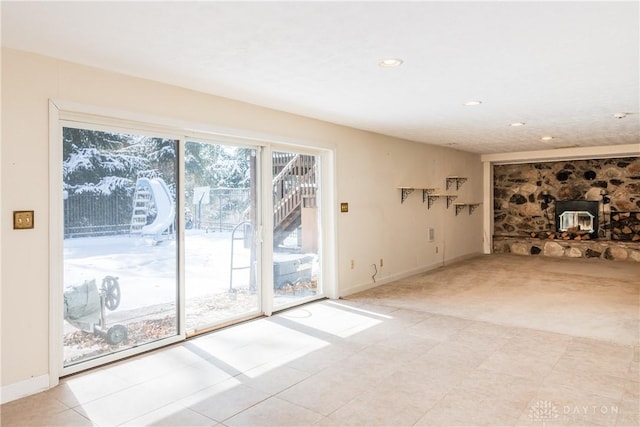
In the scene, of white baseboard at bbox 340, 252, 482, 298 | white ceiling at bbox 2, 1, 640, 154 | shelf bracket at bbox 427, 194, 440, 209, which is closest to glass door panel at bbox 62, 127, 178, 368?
white ceiling at bbox 2, 1, 640, 154

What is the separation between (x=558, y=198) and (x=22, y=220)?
30.4 feet

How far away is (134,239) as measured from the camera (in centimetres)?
340

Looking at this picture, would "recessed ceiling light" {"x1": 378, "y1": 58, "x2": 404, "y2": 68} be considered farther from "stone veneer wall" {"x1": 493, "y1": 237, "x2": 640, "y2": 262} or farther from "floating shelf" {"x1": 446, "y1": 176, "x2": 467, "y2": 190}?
"stone veneer wall" {"x1": 493, "y1": 237, "x2": 640, "y2": 262}

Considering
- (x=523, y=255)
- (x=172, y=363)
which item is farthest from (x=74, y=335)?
(x=523, y=255)

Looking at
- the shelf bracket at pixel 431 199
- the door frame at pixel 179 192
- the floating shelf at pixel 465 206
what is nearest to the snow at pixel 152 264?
the door frame at pixel 179 192

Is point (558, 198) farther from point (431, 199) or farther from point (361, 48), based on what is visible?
point (361, 48)

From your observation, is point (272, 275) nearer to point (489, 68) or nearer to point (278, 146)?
point (278, 146)

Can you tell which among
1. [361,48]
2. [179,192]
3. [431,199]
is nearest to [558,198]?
[431,199]

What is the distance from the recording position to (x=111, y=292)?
326cm

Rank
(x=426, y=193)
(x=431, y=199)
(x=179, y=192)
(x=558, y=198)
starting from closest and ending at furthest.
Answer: (x=179, y=192), (x=426, y=193), (x=431, y=199), (x=558, y=198)

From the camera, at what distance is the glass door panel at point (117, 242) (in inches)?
119

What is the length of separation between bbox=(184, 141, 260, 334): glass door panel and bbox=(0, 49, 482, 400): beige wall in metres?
0.38

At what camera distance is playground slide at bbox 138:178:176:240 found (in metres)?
3.47

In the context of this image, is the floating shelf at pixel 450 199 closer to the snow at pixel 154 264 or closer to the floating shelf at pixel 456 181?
the floating shelf at pixel 456 181
